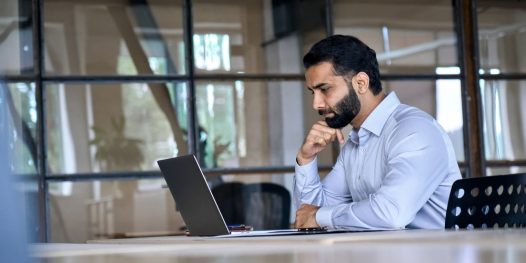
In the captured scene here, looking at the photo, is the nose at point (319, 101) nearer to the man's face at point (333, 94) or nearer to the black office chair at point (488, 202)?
the man's face at point (333, 94)

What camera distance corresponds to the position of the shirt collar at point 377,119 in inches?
121

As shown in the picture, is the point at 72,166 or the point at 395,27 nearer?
the point at 72,166

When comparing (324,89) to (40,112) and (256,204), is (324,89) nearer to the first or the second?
(256,204)

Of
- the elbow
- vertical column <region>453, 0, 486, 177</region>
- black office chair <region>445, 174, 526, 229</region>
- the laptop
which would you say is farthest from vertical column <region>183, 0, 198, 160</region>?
black office chair <region>445, 174, 526, 229</region>

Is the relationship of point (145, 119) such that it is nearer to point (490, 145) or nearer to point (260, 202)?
point (260, 202)

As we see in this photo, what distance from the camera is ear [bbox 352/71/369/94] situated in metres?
3.25

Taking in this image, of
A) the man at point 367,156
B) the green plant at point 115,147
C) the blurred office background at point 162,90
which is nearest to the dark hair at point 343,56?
the man at point 367,156

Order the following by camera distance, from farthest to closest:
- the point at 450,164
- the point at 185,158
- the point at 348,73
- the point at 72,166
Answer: the point at 72,166 < the point at 348,73 < the point at 450,164 < the point at 185,158

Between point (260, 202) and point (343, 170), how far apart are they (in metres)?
1.80

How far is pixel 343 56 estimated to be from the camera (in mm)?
3230

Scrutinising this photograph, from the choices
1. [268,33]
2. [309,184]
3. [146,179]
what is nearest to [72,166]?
[146,179]

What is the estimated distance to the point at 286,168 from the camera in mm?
5125

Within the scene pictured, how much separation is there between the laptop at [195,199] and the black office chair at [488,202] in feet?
1.27

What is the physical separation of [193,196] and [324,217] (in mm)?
462
